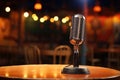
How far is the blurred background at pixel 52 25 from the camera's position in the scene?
10.3 meters

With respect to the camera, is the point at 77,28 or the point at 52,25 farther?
the point at 52,25

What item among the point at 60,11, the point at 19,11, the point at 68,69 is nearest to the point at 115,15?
the point at 60,11

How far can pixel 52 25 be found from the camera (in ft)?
38.4

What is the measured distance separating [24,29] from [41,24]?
87cm

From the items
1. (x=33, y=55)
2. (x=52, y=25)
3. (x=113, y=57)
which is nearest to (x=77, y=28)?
(x=33, y=55)

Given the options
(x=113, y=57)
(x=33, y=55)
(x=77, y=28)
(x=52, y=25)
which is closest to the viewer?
(x=77, y=28)

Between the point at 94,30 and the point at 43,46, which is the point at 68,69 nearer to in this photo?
the point at 43,46

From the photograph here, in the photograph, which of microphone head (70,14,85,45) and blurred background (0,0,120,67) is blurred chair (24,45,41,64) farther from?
blurred background (0,0,120,67)

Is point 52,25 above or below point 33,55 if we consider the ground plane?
above

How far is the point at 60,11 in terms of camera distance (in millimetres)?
11695

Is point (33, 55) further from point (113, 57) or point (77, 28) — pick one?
point (113, 57)

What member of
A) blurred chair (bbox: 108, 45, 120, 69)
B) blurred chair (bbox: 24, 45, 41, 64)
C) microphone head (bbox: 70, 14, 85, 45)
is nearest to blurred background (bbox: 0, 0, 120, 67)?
blurred chair (bbox: 108, 45, 120, 69)

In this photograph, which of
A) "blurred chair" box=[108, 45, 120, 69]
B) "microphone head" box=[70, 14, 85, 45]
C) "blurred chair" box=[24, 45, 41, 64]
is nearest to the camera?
"microphone head" box=[70, 14, 85, 45]

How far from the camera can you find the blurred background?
1031 cm
